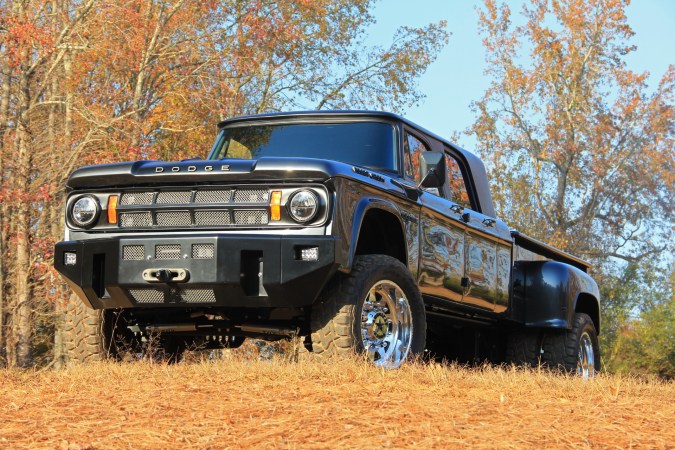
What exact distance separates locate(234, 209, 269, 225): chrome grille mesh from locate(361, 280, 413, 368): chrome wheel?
84 cm

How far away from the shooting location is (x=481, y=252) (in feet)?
28.3

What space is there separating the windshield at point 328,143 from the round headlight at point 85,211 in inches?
64.4

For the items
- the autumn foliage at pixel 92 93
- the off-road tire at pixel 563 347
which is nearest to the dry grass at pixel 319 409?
the off-road tire at pixel 563 347

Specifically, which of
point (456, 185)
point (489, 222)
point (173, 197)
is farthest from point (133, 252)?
point (489, 222)

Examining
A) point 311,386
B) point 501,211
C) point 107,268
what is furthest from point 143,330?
point 501,211

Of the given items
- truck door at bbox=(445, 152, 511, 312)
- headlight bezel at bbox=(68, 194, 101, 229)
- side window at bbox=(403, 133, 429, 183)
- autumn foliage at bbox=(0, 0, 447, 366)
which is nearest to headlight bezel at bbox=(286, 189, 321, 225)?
headlight bezel at bbox=(68, 194, 101, 229)

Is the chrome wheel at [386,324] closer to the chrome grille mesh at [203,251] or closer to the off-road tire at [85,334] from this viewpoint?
the chrome grille mesh at [203,251]

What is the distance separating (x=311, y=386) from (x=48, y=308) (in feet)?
48.3

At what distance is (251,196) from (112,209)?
97 centimetres

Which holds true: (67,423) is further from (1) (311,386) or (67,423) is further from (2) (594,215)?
(2) (594,215)

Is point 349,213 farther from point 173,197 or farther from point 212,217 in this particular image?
point 173,197

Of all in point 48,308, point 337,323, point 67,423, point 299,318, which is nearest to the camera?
point 67,423

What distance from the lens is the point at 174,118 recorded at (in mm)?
20984

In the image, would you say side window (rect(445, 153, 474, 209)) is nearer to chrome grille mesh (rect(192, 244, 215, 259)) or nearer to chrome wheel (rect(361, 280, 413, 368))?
chrome wheel (rect(361, 280, 413, 368))
